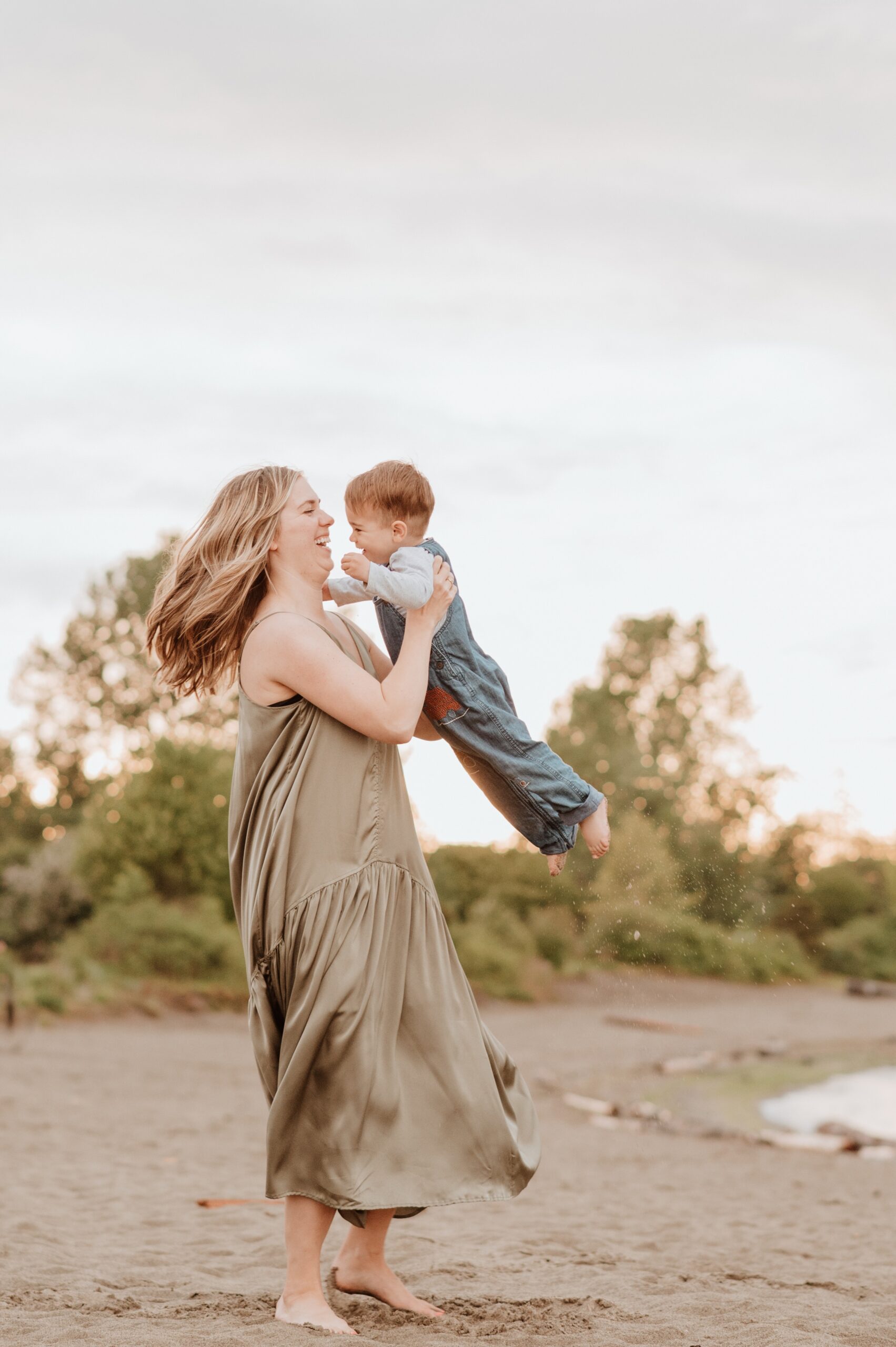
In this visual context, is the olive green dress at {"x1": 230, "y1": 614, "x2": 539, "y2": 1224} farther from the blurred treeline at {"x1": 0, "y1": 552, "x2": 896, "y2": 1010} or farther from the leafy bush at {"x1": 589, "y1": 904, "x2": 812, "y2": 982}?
the blurred treeline at {"x1": 0, "y1": 552, "x2": 896, "y2": 1010}

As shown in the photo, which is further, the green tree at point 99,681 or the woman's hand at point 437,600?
the green tree at point 99,681

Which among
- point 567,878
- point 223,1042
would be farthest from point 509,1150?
point 223,1042

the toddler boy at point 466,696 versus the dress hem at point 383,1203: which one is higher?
the toddler boy at point 466,696

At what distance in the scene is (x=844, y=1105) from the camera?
16.7m

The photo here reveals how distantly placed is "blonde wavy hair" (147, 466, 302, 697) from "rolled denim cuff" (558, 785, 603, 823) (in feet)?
3.34

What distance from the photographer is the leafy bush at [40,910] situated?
3138cm

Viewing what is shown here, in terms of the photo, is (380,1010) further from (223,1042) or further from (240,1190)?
(223,1042)

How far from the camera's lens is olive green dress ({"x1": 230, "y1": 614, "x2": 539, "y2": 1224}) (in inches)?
128

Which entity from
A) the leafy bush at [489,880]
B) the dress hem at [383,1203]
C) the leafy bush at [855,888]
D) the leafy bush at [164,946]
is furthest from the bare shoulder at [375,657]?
the leafy bush at [855,888]

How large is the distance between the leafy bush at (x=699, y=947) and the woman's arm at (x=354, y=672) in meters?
1.82

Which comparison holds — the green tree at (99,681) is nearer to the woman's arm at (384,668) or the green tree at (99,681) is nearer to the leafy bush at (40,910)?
the leafy bush at (40,910)

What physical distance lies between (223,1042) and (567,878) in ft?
50.6

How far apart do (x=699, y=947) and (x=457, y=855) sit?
12351 millimetres

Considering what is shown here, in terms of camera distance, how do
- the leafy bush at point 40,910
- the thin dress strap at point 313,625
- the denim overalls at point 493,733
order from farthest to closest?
the leafy bush at point 40,910
the denim overalls at point 493,733
the thin dress strap at point 313,625
